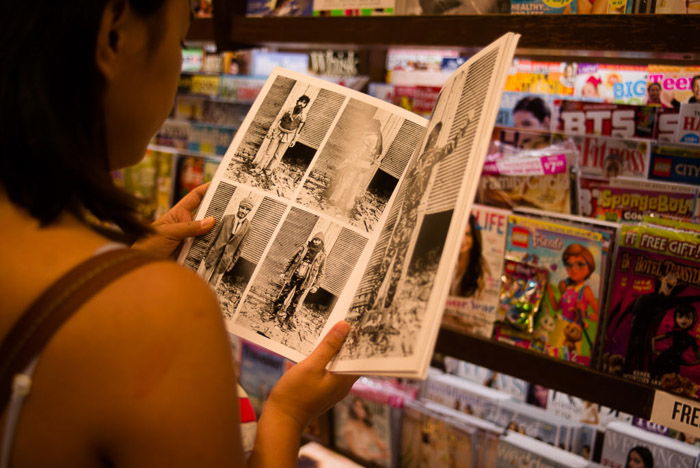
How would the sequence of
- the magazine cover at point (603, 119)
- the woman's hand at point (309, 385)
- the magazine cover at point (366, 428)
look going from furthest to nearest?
the magazine cover at point (366, 428)
the magazine cover at point (603, 119)
the woman's hand at point (309, 385)

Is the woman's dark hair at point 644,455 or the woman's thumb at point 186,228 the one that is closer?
the woman's thumb at point 186,228

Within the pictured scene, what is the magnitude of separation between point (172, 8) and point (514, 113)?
96 cm

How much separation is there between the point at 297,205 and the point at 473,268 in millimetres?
439

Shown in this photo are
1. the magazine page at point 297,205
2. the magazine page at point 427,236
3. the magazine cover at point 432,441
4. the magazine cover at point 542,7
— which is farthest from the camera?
the magazine cover at point 432,441

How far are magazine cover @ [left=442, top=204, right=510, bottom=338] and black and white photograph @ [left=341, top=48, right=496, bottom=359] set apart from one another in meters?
0.40

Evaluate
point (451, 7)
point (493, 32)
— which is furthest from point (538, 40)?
point (451, 7)

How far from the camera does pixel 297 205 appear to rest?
949 mm

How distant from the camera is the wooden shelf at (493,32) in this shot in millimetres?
903

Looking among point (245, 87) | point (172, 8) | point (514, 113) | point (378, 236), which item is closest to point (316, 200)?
point (378, 236)

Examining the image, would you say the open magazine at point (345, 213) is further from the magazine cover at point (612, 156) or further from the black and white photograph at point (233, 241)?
the magazine cover at point (612, 156)

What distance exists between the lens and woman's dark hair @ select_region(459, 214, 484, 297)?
47.7 inches

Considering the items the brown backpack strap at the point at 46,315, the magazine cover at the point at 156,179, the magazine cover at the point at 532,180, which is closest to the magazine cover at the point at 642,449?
the magazine cover at the point at 532,180

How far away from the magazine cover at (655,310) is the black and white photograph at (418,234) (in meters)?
0.44

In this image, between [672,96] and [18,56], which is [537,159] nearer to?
[672,96]
